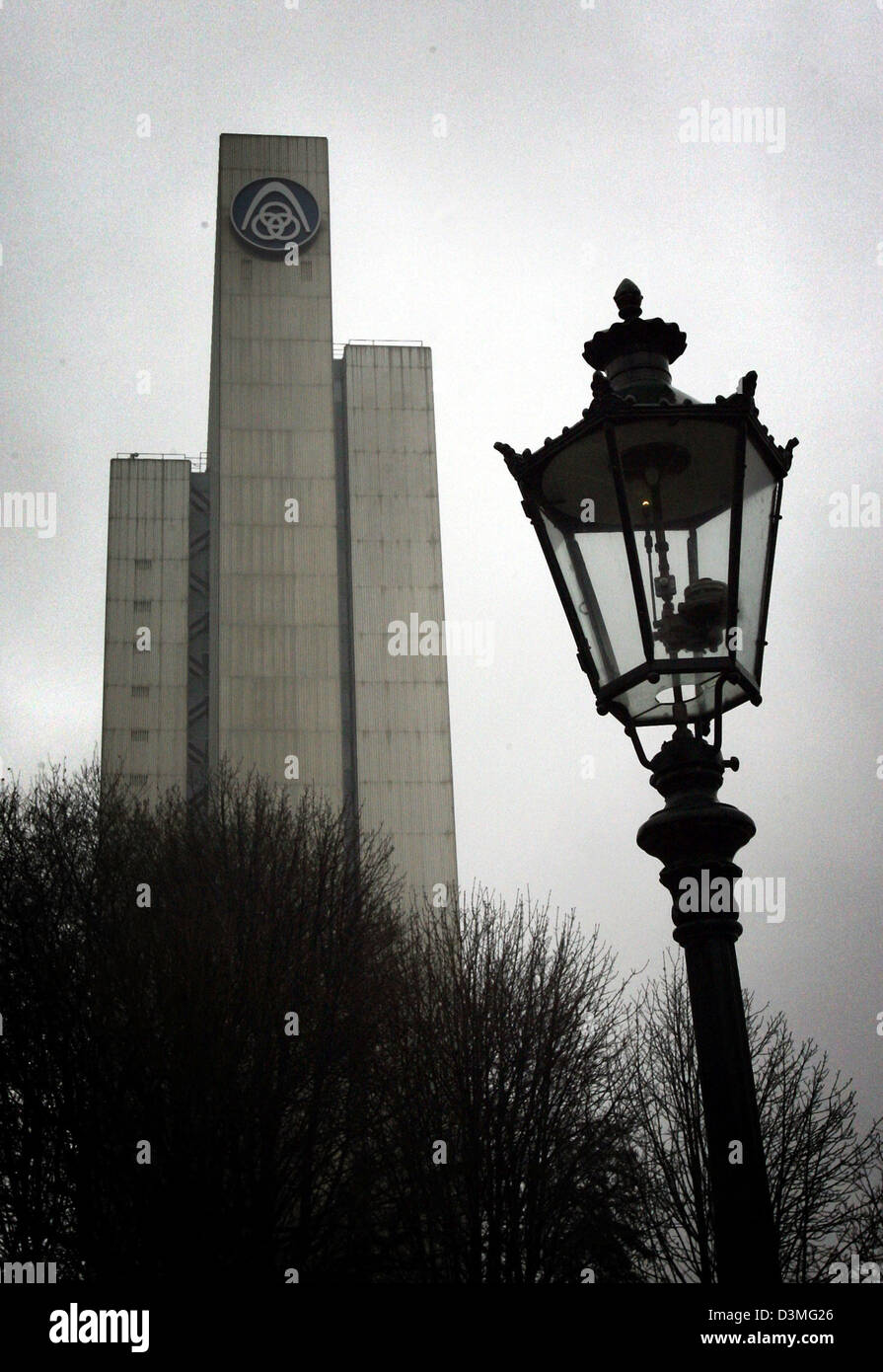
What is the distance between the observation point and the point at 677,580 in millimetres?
5254

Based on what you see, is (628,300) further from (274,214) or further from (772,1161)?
(274,214)

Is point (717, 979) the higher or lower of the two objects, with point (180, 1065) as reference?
lower

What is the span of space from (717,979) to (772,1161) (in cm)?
2603

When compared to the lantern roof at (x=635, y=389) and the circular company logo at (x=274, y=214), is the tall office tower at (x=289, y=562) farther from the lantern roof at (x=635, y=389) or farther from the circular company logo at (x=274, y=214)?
the lantern roof at (x=635, y=389)

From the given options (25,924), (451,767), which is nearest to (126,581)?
(451,767)

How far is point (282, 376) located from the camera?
232ft

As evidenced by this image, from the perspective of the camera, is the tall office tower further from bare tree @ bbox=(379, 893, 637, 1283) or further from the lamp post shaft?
the lamp post shaft

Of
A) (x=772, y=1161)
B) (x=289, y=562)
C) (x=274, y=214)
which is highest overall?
(x=274, y=214)

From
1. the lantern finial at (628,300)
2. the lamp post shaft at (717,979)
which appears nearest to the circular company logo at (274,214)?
the lantern finial at (628,300)

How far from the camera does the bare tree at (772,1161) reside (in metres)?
27.8

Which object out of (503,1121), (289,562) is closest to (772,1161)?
(503,1121)

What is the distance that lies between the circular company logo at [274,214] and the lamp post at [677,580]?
2851 inches

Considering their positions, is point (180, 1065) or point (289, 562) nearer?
point (180, 1065)
